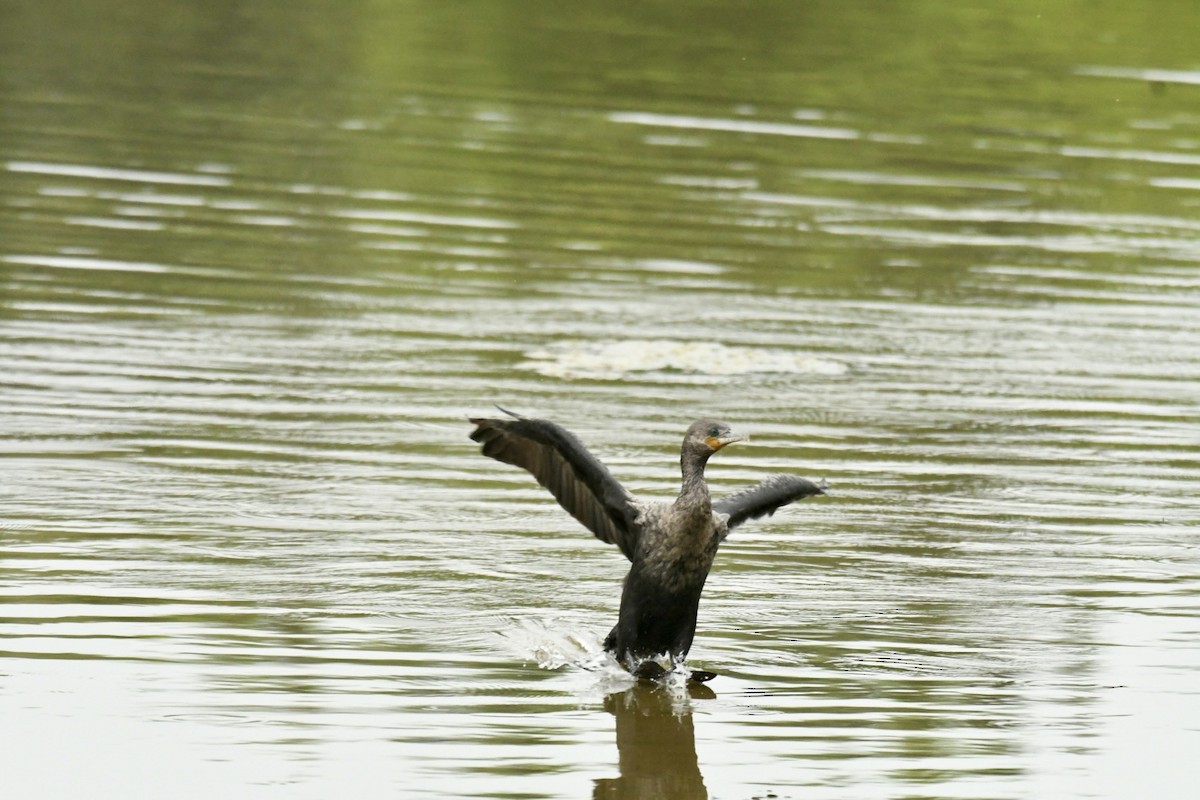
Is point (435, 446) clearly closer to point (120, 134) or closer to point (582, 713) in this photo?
point (582, 713)

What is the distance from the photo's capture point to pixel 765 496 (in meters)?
8.17

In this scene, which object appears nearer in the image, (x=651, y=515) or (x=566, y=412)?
(x=651, y=515)

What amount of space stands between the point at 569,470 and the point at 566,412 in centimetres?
334

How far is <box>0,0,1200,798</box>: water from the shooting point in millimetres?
7277

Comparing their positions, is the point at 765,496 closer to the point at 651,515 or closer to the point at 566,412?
the point at 651,515

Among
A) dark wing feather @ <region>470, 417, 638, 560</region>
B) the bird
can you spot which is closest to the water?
the bird

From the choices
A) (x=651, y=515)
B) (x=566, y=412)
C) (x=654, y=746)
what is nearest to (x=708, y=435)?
(x=651, y=515)

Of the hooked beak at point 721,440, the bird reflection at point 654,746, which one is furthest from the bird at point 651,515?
the bird reflection at point 654,746

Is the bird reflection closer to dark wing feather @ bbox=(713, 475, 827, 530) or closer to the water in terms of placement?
the water

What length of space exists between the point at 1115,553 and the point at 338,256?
21.9ft

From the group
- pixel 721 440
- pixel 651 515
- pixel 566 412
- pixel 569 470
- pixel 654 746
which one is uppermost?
pixel 721 440

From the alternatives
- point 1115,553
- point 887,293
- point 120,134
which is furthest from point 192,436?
point 120,134

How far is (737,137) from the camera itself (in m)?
19.7

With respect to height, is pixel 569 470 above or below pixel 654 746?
above
